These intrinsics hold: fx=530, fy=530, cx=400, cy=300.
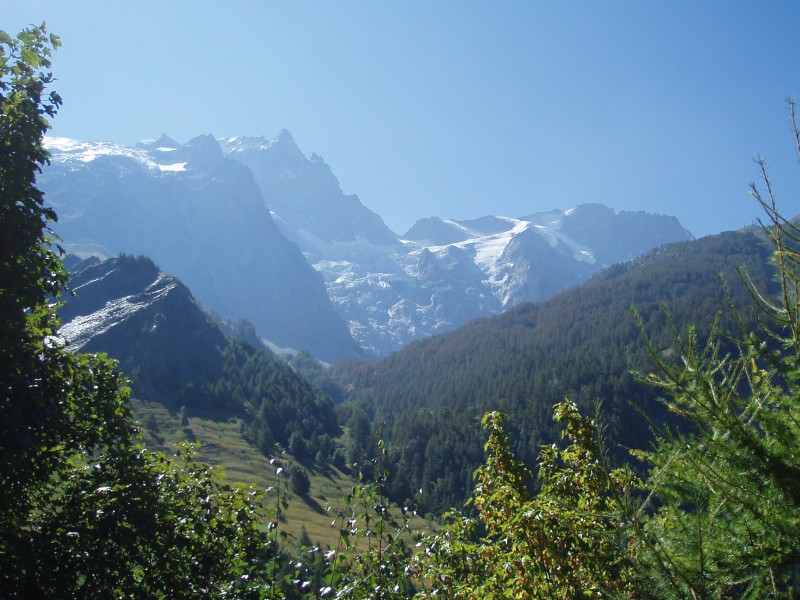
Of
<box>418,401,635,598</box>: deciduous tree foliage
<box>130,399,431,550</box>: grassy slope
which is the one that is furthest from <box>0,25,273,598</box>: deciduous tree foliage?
<box>130,399,431,550</box>: grassy slope

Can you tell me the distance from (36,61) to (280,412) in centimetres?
18388

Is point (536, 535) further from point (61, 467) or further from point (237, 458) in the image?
point (237, 458)

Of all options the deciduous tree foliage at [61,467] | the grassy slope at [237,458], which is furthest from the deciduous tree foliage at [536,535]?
the grassy slope at [237,458]

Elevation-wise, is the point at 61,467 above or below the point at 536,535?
above

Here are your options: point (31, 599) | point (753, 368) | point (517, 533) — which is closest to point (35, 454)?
point (31, 599)

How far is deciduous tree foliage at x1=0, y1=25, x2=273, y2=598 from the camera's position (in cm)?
798

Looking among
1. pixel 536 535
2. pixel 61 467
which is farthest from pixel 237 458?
pixel 536 535

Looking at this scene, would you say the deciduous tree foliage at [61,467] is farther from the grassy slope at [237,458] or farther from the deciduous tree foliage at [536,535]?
the grassy slope at [237,458]

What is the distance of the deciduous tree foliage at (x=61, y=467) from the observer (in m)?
7.98

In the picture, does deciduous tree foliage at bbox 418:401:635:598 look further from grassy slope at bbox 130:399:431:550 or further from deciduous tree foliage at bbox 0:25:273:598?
grassy slope at bbox 130:399:431:550

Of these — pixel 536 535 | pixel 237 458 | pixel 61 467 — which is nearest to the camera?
pixel 61 467

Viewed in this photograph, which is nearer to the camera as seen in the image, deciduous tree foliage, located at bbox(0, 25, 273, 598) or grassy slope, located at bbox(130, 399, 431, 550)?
deciduous tree foliage, located at bbox(0, 25, 273, 598)

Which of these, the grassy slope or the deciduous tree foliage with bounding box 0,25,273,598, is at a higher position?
the deciduous tree foliage with bounding box 0,25,273,598

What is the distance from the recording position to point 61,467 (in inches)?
352
